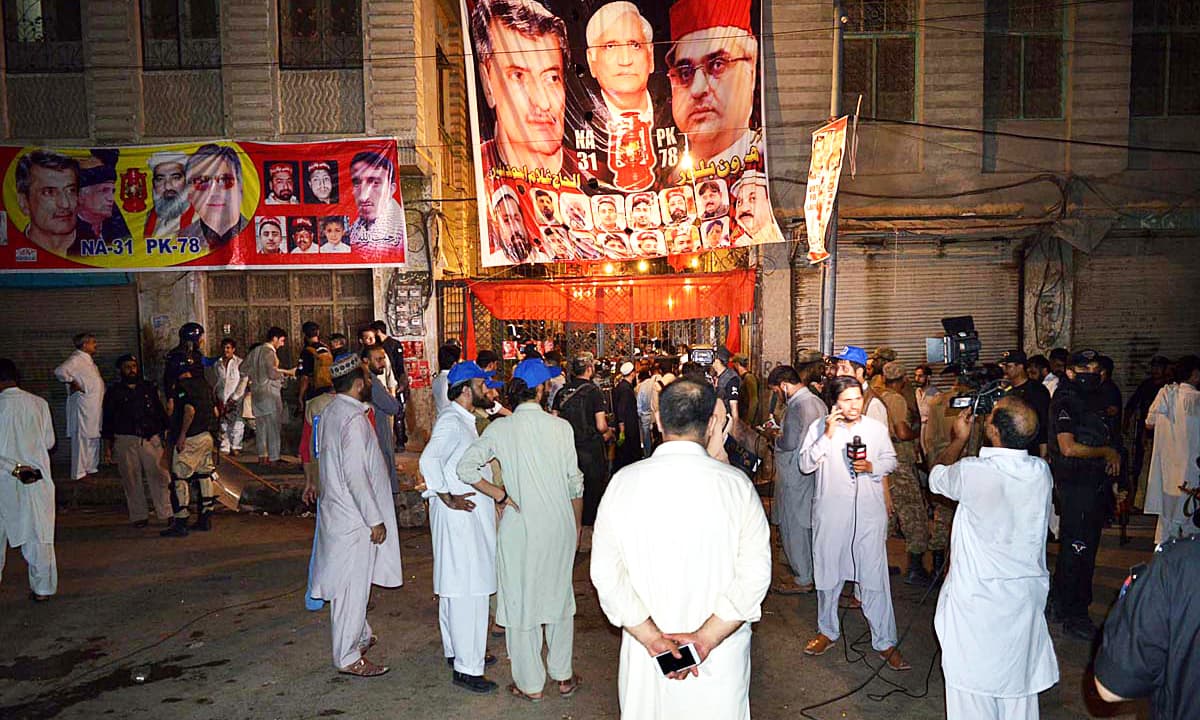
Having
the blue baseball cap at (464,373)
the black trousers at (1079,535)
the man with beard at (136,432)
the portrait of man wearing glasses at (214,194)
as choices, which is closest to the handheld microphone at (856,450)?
the black trousers at (1079,535)

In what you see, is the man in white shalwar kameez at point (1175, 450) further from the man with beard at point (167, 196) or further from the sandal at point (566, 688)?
the man with beard at point (167, 196)

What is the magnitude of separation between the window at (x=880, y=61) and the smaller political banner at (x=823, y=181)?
3629 millimetres

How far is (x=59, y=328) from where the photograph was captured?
45.4 ft

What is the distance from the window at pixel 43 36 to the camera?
1362 cm

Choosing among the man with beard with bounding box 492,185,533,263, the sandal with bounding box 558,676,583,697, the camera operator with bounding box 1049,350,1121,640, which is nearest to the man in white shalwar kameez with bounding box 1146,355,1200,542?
the camera operator with bounding box 1049,350,1121,640

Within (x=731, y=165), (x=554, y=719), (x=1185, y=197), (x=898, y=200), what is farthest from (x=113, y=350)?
(x=1185, y=197)

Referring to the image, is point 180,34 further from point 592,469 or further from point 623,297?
point 592,469

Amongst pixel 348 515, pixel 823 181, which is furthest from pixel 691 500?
pixel 823 181

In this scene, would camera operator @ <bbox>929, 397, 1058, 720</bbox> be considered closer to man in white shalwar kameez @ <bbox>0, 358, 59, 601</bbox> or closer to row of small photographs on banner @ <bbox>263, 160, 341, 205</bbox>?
man in white shalwar kameez @ <bbox>0, 358, 59, 601</bbox>

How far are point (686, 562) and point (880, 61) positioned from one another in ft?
40.3

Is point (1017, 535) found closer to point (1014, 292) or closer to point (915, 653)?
point (915, 653)

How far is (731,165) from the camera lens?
12.5 m

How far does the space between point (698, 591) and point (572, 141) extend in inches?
403

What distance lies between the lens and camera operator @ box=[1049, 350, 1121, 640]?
6301 mm
